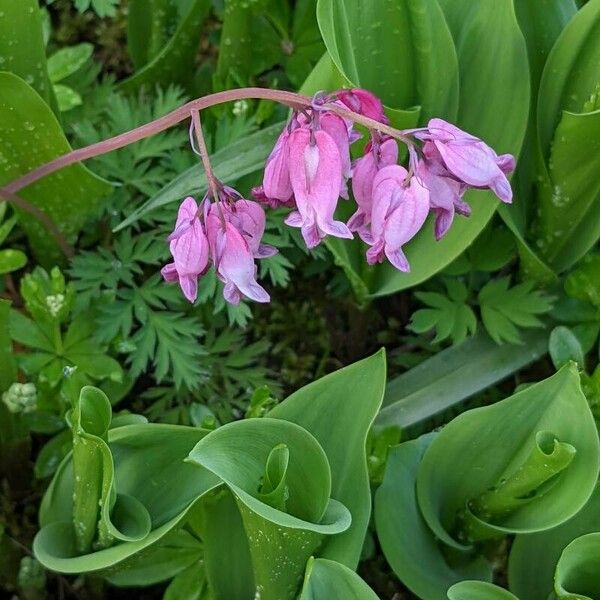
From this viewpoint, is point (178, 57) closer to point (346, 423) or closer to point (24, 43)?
point (24, 43)

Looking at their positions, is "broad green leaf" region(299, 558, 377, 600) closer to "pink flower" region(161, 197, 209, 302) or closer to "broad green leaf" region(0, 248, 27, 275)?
"pink flower" region(161, 197, 209, 302)

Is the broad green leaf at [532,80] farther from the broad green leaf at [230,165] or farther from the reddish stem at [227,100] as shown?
the reddish stem at [227,100]

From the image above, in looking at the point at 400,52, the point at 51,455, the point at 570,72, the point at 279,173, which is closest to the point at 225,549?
the point at 51,455

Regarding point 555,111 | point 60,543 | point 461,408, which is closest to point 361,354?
point 461,408

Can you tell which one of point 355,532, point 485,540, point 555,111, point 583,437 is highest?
point 555,111

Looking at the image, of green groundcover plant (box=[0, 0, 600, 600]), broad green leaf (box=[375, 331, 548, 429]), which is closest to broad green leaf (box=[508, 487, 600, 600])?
green groundcover plant (box=[0, 0, 600, 600])

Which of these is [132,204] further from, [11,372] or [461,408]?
[461,408]

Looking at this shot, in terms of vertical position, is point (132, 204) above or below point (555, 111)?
below
